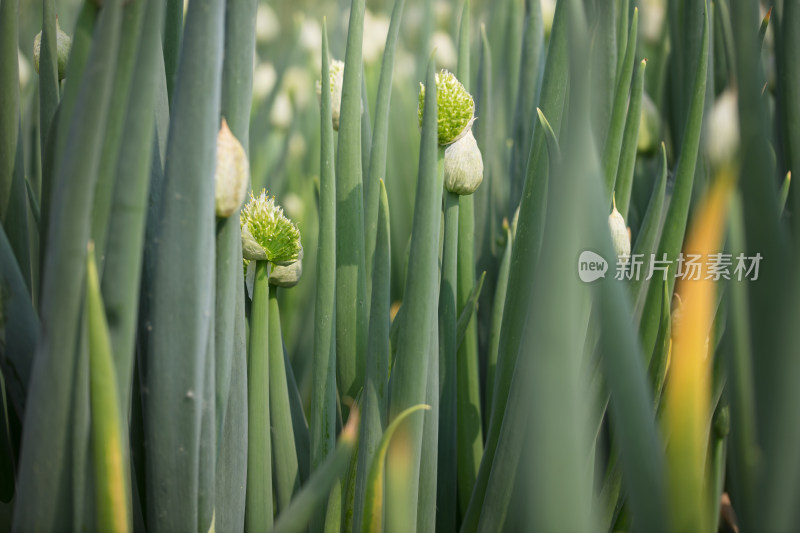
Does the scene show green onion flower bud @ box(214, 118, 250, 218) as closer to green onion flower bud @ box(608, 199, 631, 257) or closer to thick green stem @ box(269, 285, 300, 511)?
thick green stem @ box(269, 285, 300, 511)

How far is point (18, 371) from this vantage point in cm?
37

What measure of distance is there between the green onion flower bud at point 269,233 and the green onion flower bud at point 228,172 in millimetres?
91

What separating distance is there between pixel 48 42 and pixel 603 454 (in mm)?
627

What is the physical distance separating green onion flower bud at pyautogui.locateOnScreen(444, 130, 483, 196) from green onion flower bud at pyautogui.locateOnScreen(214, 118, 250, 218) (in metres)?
0.21

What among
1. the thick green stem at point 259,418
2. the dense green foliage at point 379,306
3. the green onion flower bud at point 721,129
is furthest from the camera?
the green onion flower bud at point 721,129

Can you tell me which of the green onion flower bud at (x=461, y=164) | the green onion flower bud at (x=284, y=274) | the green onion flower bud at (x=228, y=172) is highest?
the green onion flower bud at (x=461, y=164)

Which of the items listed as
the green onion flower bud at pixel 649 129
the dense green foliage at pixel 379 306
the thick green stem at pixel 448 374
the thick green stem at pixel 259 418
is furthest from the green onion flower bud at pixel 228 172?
the green onion flower bud at pixel 649 129

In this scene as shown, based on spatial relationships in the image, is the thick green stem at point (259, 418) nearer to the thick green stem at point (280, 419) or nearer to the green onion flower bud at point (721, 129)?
the thick green stem at point (280, 419)

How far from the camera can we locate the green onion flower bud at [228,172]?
1.15 feet

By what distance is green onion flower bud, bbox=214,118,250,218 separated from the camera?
1.15 ft

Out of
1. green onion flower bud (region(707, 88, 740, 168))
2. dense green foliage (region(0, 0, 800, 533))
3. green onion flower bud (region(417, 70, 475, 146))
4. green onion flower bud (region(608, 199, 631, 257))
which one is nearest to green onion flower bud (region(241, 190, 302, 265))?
dense green foliage (region(0, 0, 800, 533))

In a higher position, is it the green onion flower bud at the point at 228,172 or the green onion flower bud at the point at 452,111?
the green onion flower bud at the point at 452,111

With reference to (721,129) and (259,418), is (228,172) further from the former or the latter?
(721,129)

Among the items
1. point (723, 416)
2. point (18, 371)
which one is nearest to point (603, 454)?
point (723, 416)
